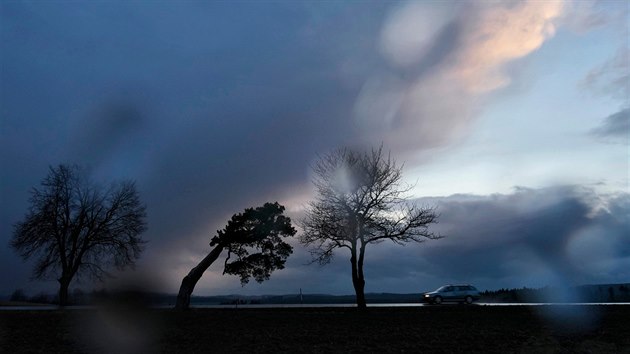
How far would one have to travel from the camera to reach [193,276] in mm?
40219

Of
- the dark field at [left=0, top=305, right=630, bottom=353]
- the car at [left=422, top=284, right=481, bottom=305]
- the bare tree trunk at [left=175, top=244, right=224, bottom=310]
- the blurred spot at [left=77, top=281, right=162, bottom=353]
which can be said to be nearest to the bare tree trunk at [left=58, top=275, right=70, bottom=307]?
the bare tree trunk at [left=175, top=244, right=224, bottom=310]

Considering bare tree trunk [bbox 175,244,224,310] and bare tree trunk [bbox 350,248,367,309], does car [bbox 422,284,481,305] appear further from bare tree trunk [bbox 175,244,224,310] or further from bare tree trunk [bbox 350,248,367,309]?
bare tree trunk [bbox 175,244,224,310]

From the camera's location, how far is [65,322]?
86.7 feet

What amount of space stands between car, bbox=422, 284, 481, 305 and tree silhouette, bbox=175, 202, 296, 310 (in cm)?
1598

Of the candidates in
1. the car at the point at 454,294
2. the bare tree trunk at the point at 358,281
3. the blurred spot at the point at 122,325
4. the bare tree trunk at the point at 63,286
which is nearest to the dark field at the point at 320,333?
the blurred spot at the point at 122,325

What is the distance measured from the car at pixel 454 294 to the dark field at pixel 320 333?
721 inches

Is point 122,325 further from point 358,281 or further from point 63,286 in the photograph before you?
point 63,286

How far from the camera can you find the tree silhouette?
1625 inches

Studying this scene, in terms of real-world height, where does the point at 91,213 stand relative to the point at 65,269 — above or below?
above

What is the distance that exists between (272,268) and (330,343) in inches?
846

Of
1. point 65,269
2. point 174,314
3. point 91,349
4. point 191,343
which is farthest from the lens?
point 65,269

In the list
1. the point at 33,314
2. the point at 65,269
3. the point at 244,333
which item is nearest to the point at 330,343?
the point at 244,333

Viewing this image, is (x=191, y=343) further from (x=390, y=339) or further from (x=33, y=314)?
(x=33, y=314)

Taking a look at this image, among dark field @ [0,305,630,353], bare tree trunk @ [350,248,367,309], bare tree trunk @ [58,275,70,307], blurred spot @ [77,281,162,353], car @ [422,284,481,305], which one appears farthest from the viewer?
car @ [422,284,481,305]
